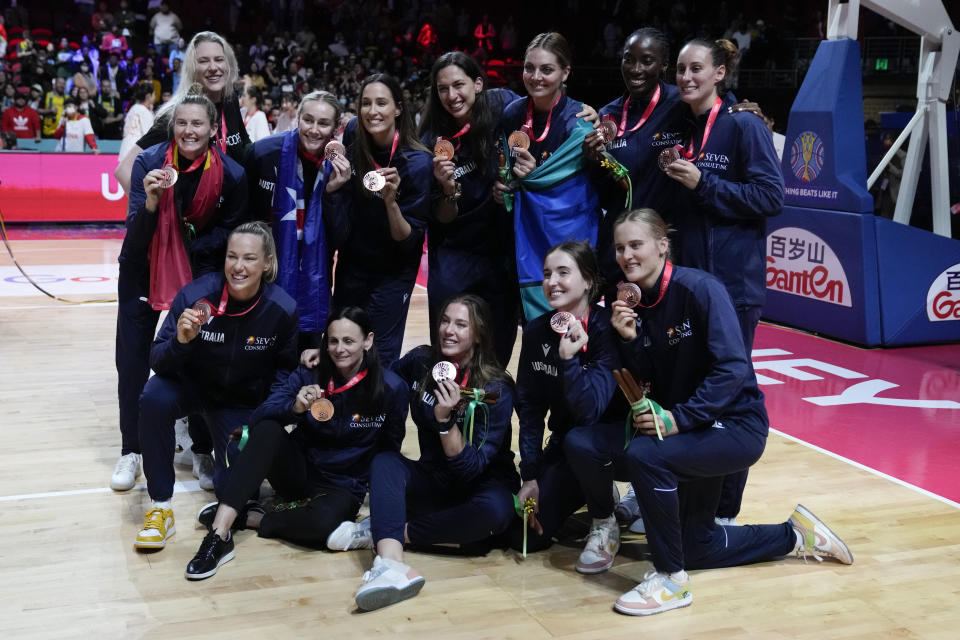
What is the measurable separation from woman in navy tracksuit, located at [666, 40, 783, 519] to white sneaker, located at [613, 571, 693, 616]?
0.75 meters

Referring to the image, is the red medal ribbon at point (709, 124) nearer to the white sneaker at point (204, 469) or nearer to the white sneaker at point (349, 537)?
the white sneaker at point (349, 537)

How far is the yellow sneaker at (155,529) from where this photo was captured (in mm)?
4117

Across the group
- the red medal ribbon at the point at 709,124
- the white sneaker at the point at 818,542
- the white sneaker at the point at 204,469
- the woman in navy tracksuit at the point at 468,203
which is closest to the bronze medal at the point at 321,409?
the woman in navy tracksuit at the point at 468,203

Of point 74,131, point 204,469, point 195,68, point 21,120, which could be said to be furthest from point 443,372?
point 21,120

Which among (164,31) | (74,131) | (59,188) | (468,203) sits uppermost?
(164,31)

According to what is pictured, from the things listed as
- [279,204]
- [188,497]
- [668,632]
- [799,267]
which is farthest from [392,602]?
[799,267]

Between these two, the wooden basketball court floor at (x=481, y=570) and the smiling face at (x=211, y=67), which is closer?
the wooden basketball court floor at (x=481, y=570)

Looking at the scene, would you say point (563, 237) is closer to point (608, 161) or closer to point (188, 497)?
point (608, 161)

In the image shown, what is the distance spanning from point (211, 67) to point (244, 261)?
115cm

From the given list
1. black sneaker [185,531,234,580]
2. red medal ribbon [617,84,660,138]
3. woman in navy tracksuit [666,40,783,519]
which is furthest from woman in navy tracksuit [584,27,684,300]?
black sneaker [185,531,234,580]

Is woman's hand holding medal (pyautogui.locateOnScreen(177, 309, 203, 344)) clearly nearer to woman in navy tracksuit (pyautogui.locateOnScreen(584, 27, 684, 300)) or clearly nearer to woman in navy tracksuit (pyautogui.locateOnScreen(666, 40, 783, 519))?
woman in navy tracksuit (pyautogui.locateOnScreen(584, 27, 684, 300))

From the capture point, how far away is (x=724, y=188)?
420cm

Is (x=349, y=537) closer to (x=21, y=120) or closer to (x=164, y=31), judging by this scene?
(x=21, y=120)

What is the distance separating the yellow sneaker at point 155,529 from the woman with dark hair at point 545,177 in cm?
181
